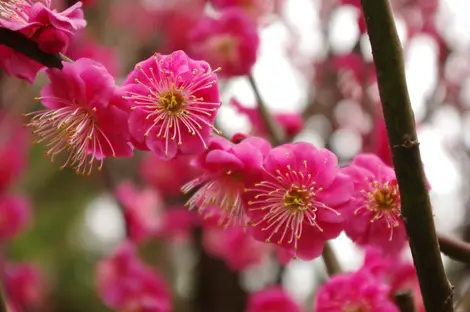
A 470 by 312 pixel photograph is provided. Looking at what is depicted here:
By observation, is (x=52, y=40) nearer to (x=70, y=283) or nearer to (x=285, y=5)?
(x=285, y=5)

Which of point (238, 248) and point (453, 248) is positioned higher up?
point (238, 248)

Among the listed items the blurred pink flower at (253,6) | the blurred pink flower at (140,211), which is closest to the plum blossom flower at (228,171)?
the blurred pink flower at (253,6)

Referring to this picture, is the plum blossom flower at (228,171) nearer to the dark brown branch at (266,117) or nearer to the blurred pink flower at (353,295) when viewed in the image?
the blurred pink flower at (353,295)

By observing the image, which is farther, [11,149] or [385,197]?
[11,149]

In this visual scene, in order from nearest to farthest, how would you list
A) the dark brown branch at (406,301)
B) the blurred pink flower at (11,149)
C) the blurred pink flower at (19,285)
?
1. the dark brown branch at (406,301)
2. the blurred pink flower at (19,285)
3. the blurred pink flower at (11,149)

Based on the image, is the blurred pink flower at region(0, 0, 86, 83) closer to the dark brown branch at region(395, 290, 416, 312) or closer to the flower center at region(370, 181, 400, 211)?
the flower center at region(370, 181, 400, 211)

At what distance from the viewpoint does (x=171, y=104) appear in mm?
771

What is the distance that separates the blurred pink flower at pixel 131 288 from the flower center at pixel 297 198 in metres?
0.63

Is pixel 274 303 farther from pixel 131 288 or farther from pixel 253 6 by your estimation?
pixel 253 6

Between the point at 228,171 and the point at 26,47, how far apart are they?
0.84 ft

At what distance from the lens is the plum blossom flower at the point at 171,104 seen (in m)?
0.73

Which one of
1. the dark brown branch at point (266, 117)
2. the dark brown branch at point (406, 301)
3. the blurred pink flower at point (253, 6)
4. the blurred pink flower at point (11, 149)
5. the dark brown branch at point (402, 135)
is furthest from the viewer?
the blurred pink flower at point (11, 149)

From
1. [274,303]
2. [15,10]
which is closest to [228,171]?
[15,10]

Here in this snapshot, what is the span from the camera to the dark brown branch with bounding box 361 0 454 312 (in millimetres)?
621
